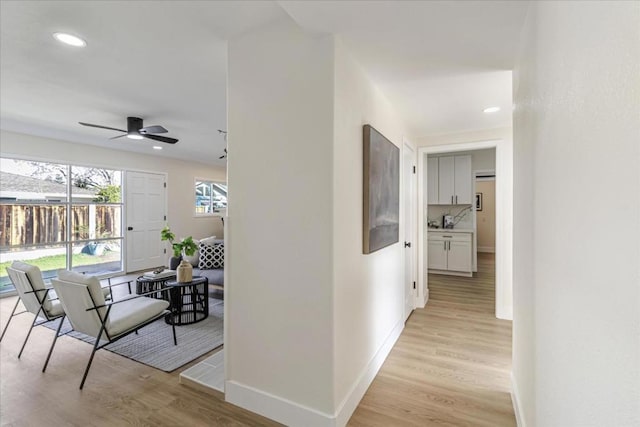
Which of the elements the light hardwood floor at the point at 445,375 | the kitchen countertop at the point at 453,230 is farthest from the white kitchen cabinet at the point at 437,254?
the light hardwood floor at the point at 445,375

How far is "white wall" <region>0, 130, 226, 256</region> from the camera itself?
4508 millimetres

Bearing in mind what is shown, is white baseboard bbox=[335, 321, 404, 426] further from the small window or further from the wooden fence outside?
the small window

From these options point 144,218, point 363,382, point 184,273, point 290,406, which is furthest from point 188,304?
point 144,218

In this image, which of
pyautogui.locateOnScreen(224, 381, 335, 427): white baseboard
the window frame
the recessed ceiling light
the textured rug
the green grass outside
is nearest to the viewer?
pyautogui.locateOnScreen(224, 381, 335, 427): white baseboard

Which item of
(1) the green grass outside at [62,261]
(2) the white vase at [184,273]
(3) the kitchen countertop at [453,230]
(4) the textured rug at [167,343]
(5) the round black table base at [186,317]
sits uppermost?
(3) the kitchen countertop at [453,230]

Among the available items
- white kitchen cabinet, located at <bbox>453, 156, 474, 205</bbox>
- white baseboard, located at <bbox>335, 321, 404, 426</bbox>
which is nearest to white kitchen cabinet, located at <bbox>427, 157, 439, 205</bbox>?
white kitchen cabinet, located at <bbox>453, 156, 474, 205</bbox>

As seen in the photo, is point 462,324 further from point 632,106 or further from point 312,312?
point 632,106

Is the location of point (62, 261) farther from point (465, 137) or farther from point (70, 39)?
point (465, 137)

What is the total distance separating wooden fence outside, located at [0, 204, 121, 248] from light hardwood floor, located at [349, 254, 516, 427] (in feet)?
18.4

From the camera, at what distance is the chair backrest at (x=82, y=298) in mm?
2193

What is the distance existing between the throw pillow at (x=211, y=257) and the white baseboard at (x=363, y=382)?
257cm

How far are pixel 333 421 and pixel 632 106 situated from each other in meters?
1.82

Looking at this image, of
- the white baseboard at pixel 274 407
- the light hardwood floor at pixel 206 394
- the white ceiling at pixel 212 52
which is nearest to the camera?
the white ceiling at pixel 212 52

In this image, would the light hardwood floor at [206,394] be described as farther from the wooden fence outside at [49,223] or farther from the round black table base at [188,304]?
the wooden fence outside at [49,223]
